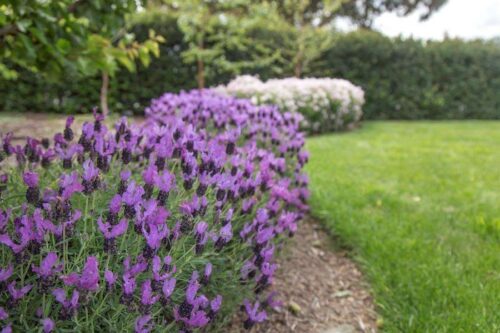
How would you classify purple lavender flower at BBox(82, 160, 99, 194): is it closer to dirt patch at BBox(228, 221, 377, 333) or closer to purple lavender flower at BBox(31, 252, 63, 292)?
purple lavender flower at BBox(31, 252, 63, 292)

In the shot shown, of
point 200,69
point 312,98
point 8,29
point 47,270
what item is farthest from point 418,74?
point 47,270

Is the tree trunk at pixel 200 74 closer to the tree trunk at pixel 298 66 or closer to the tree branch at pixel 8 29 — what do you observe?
the tree trunk at pixel 298 66

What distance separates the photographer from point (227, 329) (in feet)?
7.69

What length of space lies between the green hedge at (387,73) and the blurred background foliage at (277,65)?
26 millimetres

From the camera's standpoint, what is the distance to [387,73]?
44.2 ft

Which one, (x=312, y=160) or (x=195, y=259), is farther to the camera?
(x=312, y=160)

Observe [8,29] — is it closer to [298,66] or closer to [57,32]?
[57,32]

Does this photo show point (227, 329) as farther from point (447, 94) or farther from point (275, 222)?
point (447, 94)

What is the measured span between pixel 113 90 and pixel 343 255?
321 inches

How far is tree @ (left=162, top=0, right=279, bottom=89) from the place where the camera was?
1021 centimetres

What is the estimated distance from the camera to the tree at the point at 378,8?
104 ft

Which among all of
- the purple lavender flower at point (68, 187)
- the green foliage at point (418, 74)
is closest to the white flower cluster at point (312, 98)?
the green foliage at point (418, 74)

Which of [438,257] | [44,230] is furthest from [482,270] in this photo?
[44,230]

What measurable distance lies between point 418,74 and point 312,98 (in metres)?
5.83
